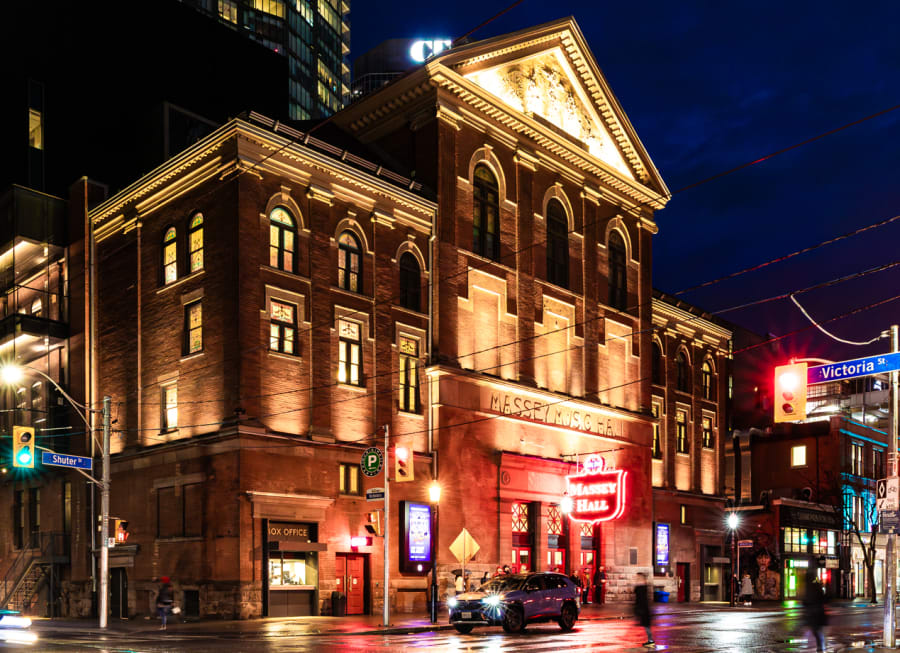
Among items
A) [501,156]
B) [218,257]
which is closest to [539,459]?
[501,156]

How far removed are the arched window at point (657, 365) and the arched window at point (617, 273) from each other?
6.10 metres

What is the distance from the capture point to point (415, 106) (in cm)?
4322

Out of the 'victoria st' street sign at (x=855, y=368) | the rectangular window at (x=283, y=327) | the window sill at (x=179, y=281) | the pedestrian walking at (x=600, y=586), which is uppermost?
the window sill at (x=179, y=281)

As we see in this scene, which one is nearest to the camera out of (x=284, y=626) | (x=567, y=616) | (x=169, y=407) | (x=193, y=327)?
(x=567, y=616)

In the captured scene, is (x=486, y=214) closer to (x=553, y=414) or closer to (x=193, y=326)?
(x=553, y=414)

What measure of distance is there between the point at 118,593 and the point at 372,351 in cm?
1394

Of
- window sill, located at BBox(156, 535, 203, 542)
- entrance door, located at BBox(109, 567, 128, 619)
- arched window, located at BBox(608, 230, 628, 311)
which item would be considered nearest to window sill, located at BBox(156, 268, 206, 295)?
window sill, located at BBox(156, 535, 203, 542)

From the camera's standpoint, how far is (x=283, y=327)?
118 ft

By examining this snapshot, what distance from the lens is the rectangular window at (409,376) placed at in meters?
40.0

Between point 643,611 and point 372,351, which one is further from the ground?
point 372,351

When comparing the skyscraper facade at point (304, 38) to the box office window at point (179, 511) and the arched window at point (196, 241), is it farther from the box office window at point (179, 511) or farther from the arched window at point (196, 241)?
the box office window at point (179, 511)

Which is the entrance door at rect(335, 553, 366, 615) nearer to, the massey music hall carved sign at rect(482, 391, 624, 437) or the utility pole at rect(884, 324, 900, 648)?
the massey music hall carved sign at rect(482, 391, 624, 437)

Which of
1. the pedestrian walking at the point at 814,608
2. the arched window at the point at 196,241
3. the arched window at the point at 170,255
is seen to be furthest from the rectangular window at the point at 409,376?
the pedestrian walking at the point at 814,608

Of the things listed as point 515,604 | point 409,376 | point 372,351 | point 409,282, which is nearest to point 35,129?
point 409,282
